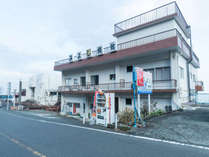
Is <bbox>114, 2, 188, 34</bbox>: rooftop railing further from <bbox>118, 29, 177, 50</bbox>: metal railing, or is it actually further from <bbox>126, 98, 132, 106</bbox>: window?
<bbox>126, 98, 132, 106</bbox>: window

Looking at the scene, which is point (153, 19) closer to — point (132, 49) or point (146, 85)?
point (132, 49)

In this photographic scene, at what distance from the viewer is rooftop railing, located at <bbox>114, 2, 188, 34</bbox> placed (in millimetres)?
13906

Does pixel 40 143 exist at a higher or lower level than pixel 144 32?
lower

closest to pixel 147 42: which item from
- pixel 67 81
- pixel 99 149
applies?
pixel 99 149

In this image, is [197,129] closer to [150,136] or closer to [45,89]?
[150,136]

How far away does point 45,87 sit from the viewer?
3269 centimetres

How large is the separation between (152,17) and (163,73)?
720cm

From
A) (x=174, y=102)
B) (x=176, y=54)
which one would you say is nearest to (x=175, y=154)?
(x=174, y=102)

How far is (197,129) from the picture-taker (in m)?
6.39

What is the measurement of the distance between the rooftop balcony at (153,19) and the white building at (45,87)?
22158 mm

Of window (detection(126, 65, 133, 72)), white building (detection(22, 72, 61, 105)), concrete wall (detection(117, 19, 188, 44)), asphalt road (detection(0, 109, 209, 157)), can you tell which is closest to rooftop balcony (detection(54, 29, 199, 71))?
window (detection(126, 65, 133, 72))

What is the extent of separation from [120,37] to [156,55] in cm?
636

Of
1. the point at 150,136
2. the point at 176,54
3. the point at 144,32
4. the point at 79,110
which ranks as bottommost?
the point at 79,110

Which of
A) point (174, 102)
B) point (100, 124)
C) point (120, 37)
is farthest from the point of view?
point (120, 37)
